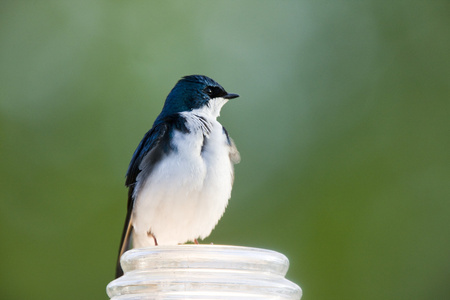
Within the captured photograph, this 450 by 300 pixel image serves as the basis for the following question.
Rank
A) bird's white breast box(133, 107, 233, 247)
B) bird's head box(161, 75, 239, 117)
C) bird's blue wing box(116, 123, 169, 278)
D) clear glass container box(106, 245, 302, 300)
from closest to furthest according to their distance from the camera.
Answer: clear glass container box(106, 245, 302, 300), bird's white breast box(133, 107, 233, 247), bird's blue wing box(116, 123, 169, 278), bird's head box(161, 75, 239, 117)

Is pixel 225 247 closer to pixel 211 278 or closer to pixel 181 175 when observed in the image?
pixel 211 278

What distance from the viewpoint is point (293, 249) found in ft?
11.7

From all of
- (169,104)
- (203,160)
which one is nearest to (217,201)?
(203,160)

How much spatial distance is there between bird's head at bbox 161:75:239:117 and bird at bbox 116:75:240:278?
117 millimetres

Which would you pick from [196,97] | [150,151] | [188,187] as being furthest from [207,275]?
[196,97]

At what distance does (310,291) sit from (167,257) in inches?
111

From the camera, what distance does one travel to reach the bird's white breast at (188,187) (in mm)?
2260

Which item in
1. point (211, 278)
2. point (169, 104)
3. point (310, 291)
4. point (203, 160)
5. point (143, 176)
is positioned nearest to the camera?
point (211, 278)

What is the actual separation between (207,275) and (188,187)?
157cm

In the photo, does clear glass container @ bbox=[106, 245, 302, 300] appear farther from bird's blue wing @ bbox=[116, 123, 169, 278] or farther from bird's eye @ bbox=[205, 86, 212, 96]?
bird's eye @ bbox=[205, 86, 212, 96]

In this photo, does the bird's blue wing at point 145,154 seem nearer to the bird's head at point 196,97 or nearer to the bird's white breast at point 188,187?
the bird's white breast at point 188,187

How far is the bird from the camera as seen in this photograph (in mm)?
2264

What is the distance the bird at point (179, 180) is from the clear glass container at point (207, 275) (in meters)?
1.47

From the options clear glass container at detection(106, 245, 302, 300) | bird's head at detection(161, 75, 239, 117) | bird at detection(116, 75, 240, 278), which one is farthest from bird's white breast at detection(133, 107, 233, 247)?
clear glass container at detection(106, 245, 302, 300)
